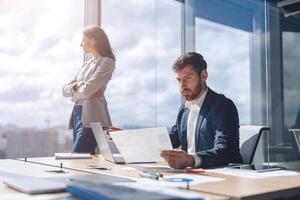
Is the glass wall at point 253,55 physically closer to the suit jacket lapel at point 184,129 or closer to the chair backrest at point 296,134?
the chair backrest at point 296,134

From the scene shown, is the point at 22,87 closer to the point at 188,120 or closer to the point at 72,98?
the point at 72,98

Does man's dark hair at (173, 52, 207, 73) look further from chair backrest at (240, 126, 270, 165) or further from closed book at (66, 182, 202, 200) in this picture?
closed book at (66, 182, 202, 200)

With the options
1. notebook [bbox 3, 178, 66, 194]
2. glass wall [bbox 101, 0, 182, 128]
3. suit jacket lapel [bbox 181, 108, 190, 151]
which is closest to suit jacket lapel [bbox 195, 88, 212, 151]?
suit jacket lapel [bbox 181, 108, 190, 151]

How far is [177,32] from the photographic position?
3977 millimetres

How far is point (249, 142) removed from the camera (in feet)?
6.85

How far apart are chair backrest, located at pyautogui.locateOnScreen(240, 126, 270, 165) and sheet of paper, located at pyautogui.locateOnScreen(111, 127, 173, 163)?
20.4 inches

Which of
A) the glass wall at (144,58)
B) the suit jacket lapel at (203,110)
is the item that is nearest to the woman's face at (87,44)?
the glass wall at (144,58)

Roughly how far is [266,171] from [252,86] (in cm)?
254

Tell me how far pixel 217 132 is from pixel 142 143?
14.7 inches

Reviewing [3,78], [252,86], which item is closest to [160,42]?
[252,86]

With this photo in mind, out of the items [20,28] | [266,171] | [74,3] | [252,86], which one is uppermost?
[74,3]

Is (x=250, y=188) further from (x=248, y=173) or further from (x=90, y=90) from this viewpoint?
(x=90, y=90)

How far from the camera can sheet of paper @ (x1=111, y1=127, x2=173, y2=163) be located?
1.75 m

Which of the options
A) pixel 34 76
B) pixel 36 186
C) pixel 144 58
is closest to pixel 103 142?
pixel 36 186
